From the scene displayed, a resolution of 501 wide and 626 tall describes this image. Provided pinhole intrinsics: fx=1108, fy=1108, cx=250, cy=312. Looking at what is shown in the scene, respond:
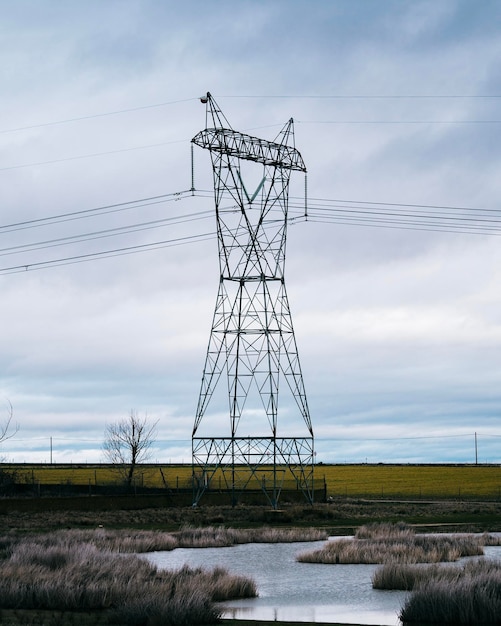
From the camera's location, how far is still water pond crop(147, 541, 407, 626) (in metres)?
21.3

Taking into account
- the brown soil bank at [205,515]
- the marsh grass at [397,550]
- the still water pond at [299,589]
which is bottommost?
the still water pond at [299,589]

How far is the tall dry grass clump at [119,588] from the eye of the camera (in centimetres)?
1933

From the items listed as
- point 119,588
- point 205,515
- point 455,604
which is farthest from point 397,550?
point 205,515

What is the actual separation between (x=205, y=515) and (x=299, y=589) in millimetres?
31281

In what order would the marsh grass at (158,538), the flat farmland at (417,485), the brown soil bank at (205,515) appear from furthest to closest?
the flat farmland at (417,485)
the brown soil bank at (205,515)
the marsh grass at (158,538)

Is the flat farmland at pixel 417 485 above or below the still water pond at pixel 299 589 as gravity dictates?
above

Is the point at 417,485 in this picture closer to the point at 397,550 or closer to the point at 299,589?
the point at 397,550

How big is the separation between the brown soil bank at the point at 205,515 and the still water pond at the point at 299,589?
13.1 m

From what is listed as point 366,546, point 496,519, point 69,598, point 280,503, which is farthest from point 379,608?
point 280,503

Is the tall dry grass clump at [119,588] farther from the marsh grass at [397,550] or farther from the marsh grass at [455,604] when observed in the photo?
the marsh grass at [397,550]

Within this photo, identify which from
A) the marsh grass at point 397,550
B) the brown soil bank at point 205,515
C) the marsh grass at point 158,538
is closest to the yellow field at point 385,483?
the brown soil bank at point 205,515

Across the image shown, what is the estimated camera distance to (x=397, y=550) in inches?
A: 1318

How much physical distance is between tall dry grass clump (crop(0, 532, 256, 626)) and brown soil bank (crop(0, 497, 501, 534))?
70.1 ft

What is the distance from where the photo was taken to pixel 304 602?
76.4 feet
